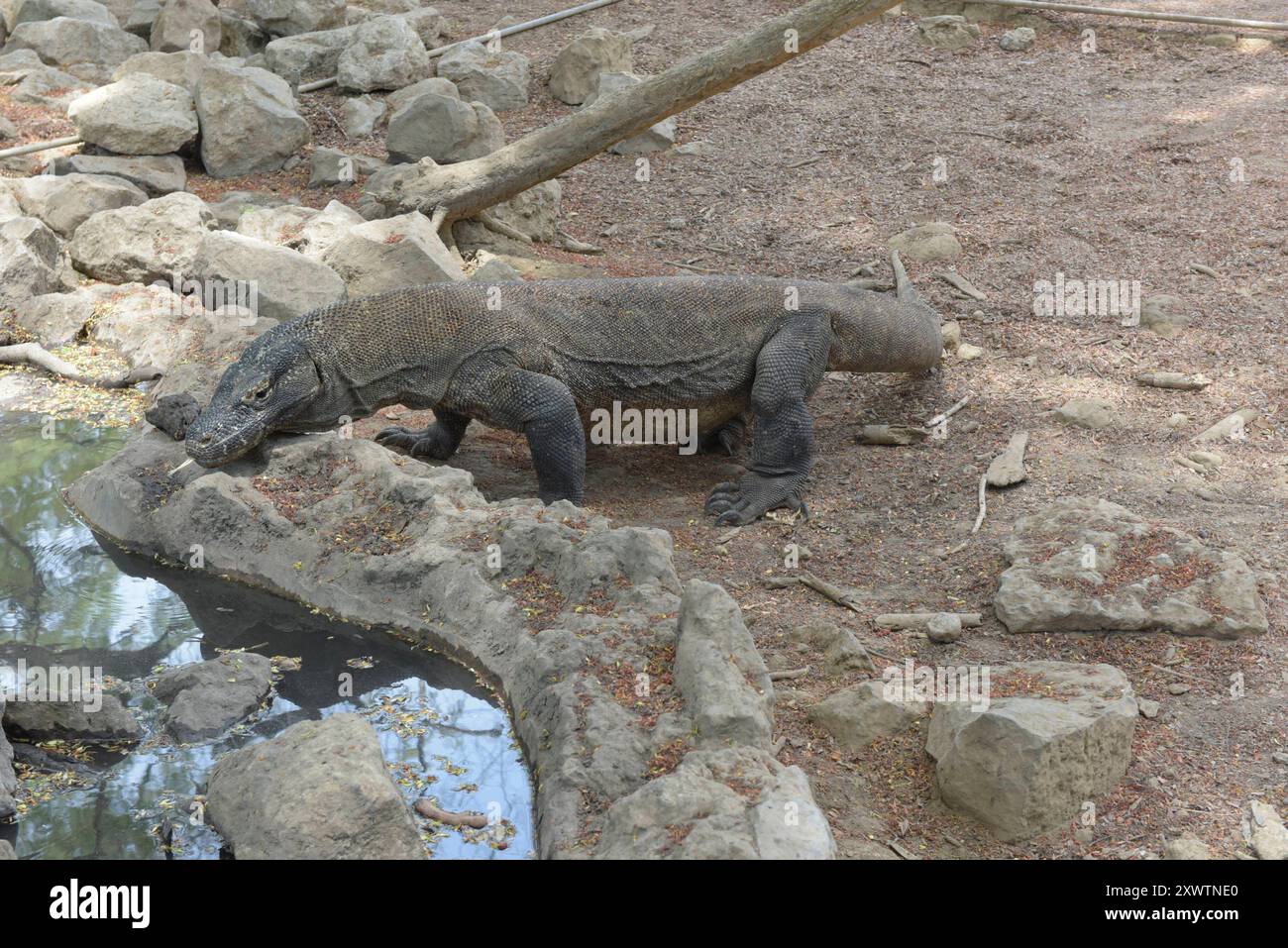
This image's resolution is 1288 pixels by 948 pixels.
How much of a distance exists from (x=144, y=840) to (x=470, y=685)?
1.18m

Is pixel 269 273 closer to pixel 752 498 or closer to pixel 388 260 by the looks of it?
pixel 388 260

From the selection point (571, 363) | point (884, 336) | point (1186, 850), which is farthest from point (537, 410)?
point (1186, 850)

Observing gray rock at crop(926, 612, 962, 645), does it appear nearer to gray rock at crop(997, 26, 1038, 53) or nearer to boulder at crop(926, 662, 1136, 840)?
boulder at crop(926, 662, 1136, 840)

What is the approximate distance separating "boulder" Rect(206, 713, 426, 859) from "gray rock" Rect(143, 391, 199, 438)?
250cm

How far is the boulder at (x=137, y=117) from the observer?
951cm

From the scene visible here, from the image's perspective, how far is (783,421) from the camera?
625 centimetres

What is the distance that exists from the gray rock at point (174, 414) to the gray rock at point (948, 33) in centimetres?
940

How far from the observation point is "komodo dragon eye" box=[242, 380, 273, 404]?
539 centimetres

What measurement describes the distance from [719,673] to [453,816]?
862 mm

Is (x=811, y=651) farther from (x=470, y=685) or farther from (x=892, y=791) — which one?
(x=470, y=685)

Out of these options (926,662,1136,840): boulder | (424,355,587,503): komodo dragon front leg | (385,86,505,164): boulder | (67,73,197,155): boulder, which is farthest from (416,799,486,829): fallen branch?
(67,73,197,155): boulder

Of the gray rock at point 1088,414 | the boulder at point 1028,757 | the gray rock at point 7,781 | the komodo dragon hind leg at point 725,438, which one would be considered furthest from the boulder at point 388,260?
the boulder at point 1028,757

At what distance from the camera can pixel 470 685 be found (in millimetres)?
4367

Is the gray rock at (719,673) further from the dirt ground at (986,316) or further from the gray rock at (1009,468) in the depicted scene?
the gray rock at (1009,468)
